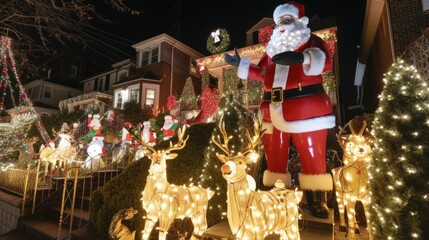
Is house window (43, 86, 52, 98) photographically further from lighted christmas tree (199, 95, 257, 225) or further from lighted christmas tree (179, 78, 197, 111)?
lighted christmas tree (199, 95, 257, 225)

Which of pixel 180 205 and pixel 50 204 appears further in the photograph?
pixel 50 204

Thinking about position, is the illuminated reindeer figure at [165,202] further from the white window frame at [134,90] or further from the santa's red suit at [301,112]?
the white window frame at [134,90]

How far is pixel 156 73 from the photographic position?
20406 millimetres

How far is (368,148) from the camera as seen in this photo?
368cm

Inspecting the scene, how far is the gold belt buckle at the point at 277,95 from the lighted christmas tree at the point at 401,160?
4.37 feet

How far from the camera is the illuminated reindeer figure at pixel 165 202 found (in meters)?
3.53

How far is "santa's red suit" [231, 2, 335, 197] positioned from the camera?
371 cm

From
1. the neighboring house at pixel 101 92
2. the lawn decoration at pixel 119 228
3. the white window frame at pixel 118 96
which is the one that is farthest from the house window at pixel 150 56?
the lawn decoration at pixel 119 228

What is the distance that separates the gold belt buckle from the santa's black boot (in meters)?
1.48

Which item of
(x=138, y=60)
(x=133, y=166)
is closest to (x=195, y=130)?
(x=133, y=166)

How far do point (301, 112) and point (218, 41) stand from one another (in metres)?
11.6

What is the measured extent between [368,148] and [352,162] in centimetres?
30

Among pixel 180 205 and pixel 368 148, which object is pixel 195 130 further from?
pixel 368 148

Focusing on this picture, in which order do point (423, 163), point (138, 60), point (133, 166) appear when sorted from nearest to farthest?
point (423, 163) < point (133, 166) < point (138, 60)
